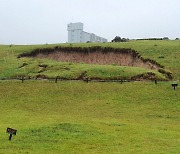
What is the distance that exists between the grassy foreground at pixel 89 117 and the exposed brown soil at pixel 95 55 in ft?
36.9

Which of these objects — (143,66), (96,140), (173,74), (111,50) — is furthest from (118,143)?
(111,50)

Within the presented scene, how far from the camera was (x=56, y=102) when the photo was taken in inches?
1281

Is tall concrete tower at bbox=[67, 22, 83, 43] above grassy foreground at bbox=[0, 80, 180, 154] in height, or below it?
above

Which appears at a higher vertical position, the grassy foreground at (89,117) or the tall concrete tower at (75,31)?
the tall concrete tower at (75,31)

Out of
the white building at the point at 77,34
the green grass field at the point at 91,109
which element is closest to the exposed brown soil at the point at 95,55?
the green grass field at the point at 91,109

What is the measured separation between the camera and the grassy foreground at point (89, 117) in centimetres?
1698

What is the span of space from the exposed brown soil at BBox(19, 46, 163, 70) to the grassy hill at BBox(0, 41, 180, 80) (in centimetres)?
96

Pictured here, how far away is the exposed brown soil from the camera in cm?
4866

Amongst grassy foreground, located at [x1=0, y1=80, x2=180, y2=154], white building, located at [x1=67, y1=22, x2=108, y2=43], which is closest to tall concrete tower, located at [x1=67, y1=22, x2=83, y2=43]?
white building, located at [x1=67, y1=22, x2=108, y2=43]

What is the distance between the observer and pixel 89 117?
26.4 meters

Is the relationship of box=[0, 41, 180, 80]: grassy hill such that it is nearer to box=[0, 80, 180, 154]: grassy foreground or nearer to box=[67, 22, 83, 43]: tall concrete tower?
box=[0, 80, 180, 154]: grassy foreground

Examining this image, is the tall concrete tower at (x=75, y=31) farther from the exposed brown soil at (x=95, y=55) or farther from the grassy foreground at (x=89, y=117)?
the grassy foreground at (x=89, y=117)

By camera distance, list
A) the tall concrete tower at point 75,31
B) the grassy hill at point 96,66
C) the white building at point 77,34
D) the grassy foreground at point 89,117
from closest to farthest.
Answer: the grassy foreground at point 89,117, the grassy hill at point 96,66, the white building at point 77,34, the tall concrete tower at point 75,31

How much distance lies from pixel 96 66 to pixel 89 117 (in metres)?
18.4
